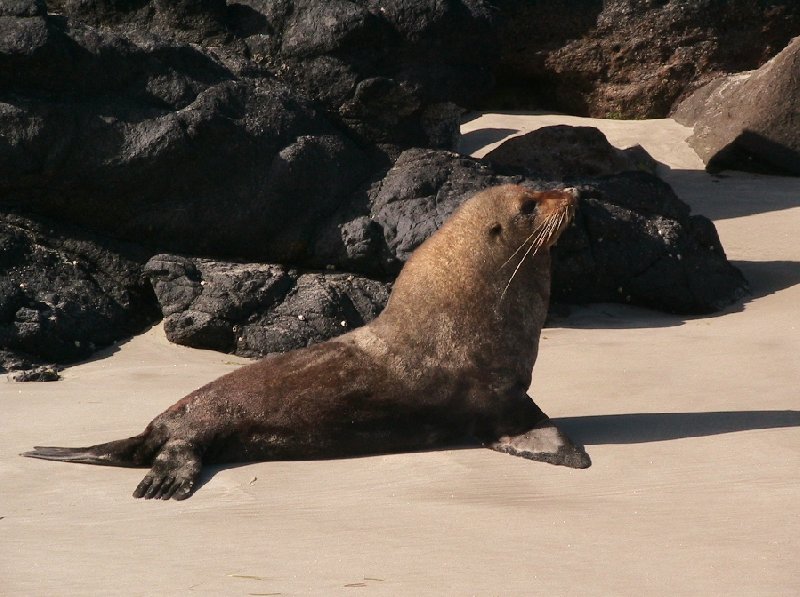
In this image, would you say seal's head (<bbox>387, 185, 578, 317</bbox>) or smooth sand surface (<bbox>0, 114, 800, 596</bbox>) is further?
seal's head (<bbox>387, 185, 578, 317</bbox>)

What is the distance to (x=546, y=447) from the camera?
18.6 ft

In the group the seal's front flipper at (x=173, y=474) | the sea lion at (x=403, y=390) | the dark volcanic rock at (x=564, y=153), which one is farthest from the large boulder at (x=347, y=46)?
the seal's front flipper at (x=173, y=474)

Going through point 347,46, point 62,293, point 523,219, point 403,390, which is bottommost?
point 403,390

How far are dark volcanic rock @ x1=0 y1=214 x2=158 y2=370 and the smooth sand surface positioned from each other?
40 cm

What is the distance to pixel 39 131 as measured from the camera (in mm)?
9172

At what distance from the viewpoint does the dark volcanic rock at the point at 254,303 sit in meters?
8.78

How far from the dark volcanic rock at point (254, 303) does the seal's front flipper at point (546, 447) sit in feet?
10.3

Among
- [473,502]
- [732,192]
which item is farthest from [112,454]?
[732,192]

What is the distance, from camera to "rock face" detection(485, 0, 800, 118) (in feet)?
53.2

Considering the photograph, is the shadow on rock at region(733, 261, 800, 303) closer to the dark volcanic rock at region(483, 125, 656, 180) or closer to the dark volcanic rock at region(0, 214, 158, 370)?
the dark volcanic rock at region(483, 125, 656, 180)

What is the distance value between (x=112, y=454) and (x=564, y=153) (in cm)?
774

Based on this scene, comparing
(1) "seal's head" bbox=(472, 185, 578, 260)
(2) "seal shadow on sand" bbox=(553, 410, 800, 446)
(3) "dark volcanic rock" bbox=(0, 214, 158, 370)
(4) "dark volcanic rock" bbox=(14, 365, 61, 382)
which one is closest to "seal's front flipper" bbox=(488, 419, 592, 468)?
(2) "seal shadow on sand" bbox=(553, 410, 800, 446)

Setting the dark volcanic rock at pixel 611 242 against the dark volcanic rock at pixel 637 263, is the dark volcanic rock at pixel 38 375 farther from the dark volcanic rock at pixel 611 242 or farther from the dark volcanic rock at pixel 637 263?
the dark volcanic rock at pixel 637 263

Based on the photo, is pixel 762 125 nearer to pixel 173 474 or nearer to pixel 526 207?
pixel 526 207
